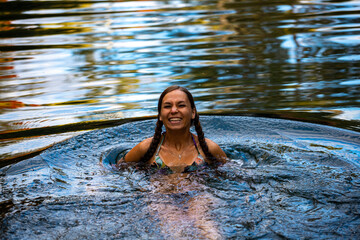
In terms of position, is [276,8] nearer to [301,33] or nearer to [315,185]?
[301,33]

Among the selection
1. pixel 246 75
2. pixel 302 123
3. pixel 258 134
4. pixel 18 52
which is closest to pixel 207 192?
pixel 258 134

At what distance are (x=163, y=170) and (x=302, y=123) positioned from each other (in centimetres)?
225

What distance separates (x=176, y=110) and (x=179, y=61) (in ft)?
17.0

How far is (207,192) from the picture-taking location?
4.30 metres

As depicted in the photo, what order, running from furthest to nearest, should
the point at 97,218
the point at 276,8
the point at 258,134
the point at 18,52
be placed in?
the point at 276,8, the point at 18,52, the point at 258,134, the point at 97,218

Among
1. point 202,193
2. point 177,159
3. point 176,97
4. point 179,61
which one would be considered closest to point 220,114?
point 177,159

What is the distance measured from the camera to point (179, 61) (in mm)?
9836

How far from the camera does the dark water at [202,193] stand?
356 centimetres

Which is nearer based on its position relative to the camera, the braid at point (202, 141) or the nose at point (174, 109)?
the nose at point (174, 109)

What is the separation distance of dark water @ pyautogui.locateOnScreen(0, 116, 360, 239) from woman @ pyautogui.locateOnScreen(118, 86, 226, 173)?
0.81 feet

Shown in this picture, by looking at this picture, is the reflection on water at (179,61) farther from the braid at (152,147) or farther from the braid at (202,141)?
the braid at (202,141)

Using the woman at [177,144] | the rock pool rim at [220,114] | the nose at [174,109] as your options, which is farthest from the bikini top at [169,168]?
the rock pool rim at [220,114]

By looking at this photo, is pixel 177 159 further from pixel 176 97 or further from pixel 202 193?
pixel 202 193

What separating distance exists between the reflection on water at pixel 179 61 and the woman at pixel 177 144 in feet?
5.67
